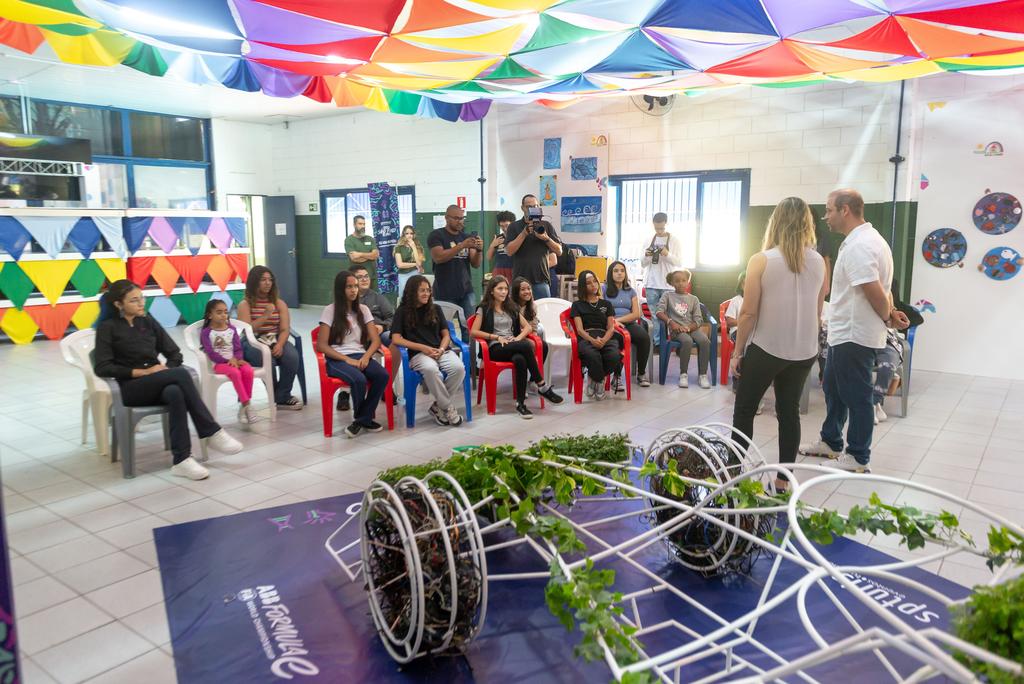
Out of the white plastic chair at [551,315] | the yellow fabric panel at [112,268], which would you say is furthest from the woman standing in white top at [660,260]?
the yellow fabric panel at [112,268]

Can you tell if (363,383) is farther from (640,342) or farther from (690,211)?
(690,211)

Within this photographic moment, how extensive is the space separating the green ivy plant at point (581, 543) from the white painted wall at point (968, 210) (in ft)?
18.8

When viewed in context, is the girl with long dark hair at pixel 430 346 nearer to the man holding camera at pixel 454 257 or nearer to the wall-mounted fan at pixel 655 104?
the man holding camera at pixel 454 257

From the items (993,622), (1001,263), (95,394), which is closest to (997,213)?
(1001,263)

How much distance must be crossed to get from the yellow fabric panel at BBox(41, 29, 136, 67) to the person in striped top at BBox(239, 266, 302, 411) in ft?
6.00

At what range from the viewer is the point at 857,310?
12.9 ft

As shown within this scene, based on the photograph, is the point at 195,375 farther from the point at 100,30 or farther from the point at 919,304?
the point at 919,304

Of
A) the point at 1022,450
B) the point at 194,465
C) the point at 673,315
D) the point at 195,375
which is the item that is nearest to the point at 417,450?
the point at 194,465

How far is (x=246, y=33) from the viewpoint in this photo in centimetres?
438

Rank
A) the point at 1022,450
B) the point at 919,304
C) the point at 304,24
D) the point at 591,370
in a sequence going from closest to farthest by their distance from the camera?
the point at 304,24
the point at 1022,450
the point at 591,370
the point at 919,304

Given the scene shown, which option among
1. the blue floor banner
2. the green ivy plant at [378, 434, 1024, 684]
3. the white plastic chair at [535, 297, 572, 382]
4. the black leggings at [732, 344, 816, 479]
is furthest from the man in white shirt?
the white plastic chair at [535, 297, 572, 382]

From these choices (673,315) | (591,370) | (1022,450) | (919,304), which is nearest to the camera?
(1022,450)

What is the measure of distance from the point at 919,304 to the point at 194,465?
7136mm

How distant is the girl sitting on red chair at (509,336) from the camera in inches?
227
